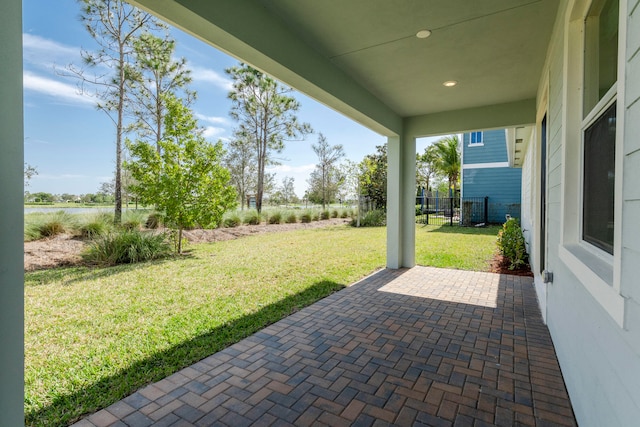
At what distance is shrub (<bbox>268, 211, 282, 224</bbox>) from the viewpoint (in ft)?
46.2

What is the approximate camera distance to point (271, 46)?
9.35ft

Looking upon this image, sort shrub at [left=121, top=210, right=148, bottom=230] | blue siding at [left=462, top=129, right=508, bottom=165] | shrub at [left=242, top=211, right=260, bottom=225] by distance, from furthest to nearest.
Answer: blue siding at [left=462, top=129, right=508, bottom=165] < shrub at [left=242, top=211, right=260, bottom=225] < shrub at [left=121, top=210, right=148, bottom=230]

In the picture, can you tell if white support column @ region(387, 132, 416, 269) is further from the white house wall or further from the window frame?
the window frame

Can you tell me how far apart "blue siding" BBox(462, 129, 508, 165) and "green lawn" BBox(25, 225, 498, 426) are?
8.93 metres

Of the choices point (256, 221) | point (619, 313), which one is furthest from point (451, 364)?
point (256, 221)

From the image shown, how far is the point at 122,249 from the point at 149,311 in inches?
129

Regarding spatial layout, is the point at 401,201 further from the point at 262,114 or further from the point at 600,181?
the point at 262,114

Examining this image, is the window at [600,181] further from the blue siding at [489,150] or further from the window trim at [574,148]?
the blue siding at [489,150]

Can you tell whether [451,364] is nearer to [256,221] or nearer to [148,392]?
[148,392]

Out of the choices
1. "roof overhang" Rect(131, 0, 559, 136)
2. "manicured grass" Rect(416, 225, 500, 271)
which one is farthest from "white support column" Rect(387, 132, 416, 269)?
"roof overhang" Rect(131, 0, 559, 136)

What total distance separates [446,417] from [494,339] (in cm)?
147

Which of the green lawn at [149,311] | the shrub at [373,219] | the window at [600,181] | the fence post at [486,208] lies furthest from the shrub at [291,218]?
the window at [600,181]

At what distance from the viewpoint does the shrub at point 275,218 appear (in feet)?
46.2

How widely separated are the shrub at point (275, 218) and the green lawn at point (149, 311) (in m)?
6.51
